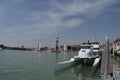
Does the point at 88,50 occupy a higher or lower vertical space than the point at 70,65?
higher

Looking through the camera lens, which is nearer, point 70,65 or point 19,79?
point 19,79

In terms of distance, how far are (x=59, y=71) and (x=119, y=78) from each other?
61.8 ft

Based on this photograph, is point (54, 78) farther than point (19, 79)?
Yes

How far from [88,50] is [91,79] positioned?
91.6 feet

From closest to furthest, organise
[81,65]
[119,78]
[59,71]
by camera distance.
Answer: [119,78]
[59,71]
[81,65]

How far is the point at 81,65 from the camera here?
4506 centimetres

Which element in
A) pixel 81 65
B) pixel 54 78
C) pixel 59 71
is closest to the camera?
pixel 54 78

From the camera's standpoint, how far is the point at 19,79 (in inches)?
1039

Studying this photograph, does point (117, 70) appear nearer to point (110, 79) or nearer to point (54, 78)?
point (110, 79)

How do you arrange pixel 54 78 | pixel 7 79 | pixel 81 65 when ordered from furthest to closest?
1. pixel 81 65
2. pixel 54 78
3. pixel 7 79

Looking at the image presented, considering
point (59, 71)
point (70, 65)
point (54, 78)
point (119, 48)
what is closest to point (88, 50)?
point (70, 65)

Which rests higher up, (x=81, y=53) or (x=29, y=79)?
(x=81, y=53)

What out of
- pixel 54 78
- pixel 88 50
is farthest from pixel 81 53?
pixel 54 78

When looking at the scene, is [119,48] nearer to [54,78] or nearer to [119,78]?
[54,78]
